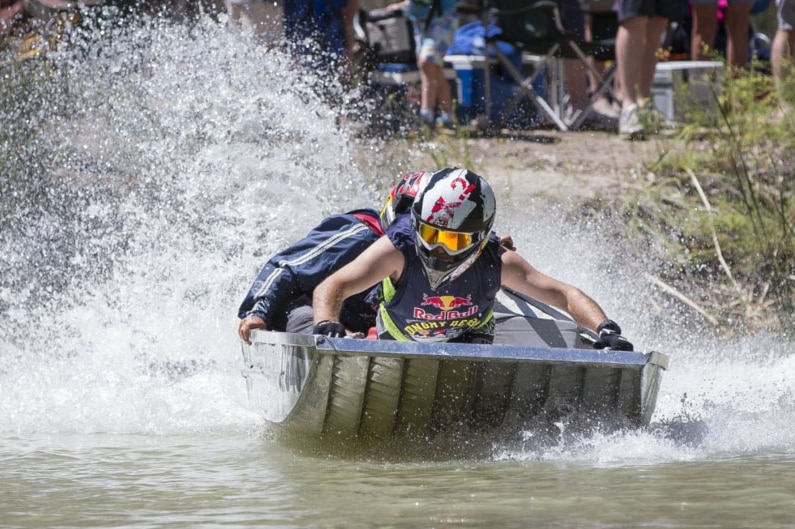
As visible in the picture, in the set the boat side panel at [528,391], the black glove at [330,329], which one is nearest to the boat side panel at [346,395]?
the black glove at [330,329]

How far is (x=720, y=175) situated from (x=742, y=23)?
283 cm

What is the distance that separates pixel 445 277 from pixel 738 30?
7440mm

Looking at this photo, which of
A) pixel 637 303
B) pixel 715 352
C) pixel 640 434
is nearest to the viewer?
pixel 640 434

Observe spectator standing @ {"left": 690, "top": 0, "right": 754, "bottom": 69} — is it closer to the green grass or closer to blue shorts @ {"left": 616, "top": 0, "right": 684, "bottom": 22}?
blue shorts @ {"left": 616, "top": 0, "right": 684, "bottom": 22}

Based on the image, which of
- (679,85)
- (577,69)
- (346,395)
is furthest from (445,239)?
(577,69)

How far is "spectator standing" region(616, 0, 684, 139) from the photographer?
37.4 feet

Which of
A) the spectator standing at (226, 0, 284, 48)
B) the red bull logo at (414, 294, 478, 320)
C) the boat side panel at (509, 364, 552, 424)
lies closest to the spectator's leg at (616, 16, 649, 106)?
the spectator standing at (226, 0, 284, 48)

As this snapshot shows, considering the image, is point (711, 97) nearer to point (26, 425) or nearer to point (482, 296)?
point (482, 296)

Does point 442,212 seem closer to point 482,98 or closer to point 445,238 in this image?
point 445,238

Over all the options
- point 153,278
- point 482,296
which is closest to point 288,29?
point 153,278

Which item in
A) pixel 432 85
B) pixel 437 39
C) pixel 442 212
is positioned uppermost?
pixel 437 39

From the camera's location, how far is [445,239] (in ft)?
18.8

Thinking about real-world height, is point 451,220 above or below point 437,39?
below

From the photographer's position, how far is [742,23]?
1231 centimetres
